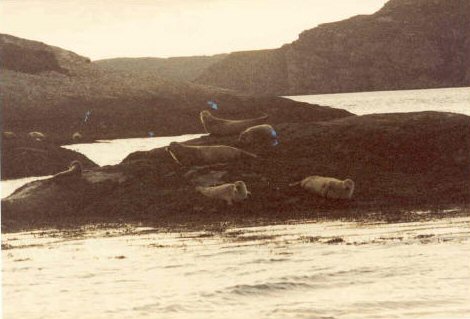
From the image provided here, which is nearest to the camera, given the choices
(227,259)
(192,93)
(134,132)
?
(227,259)

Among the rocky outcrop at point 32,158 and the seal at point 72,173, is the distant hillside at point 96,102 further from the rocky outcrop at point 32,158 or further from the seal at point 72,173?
the seal at point 72,173

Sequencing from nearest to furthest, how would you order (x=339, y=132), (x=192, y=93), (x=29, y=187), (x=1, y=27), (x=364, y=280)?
(x=364, y=280), (x=1, y=27), (x=29, y=187), (x=339, y=132), (x=192, y=93)

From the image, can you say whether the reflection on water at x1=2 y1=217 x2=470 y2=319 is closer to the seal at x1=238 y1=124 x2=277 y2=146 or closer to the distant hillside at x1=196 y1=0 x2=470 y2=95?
the seal at x1=238 y1=124 x2=277 y2=146

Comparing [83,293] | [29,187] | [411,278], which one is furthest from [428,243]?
[29,187]

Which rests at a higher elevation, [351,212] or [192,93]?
[192,93]

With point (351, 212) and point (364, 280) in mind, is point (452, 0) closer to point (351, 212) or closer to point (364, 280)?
point (351, 212)

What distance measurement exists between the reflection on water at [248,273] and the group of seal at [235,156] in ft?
6.38

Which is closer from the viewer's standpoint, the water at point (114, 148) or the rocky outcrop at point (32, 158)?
the rocky outcrop at point (32, 158)

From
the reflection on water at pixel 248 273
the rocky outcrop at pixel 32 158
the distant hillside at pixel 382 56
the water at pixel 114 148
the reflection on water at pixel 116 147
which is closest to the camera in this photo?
the reflection on water at pixel 248 273

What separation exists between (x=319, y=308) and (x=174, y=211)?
573 centimetres

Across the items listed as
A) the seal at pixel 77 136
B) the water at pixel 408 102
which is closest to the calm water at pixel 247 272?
the water at pixel 408 102

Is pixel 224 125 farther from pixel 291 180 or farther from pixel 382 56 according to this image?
pixel 382 56

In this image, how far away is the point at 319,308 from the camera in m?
8.77

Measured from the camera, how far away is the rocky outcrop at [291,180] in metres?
14.0
